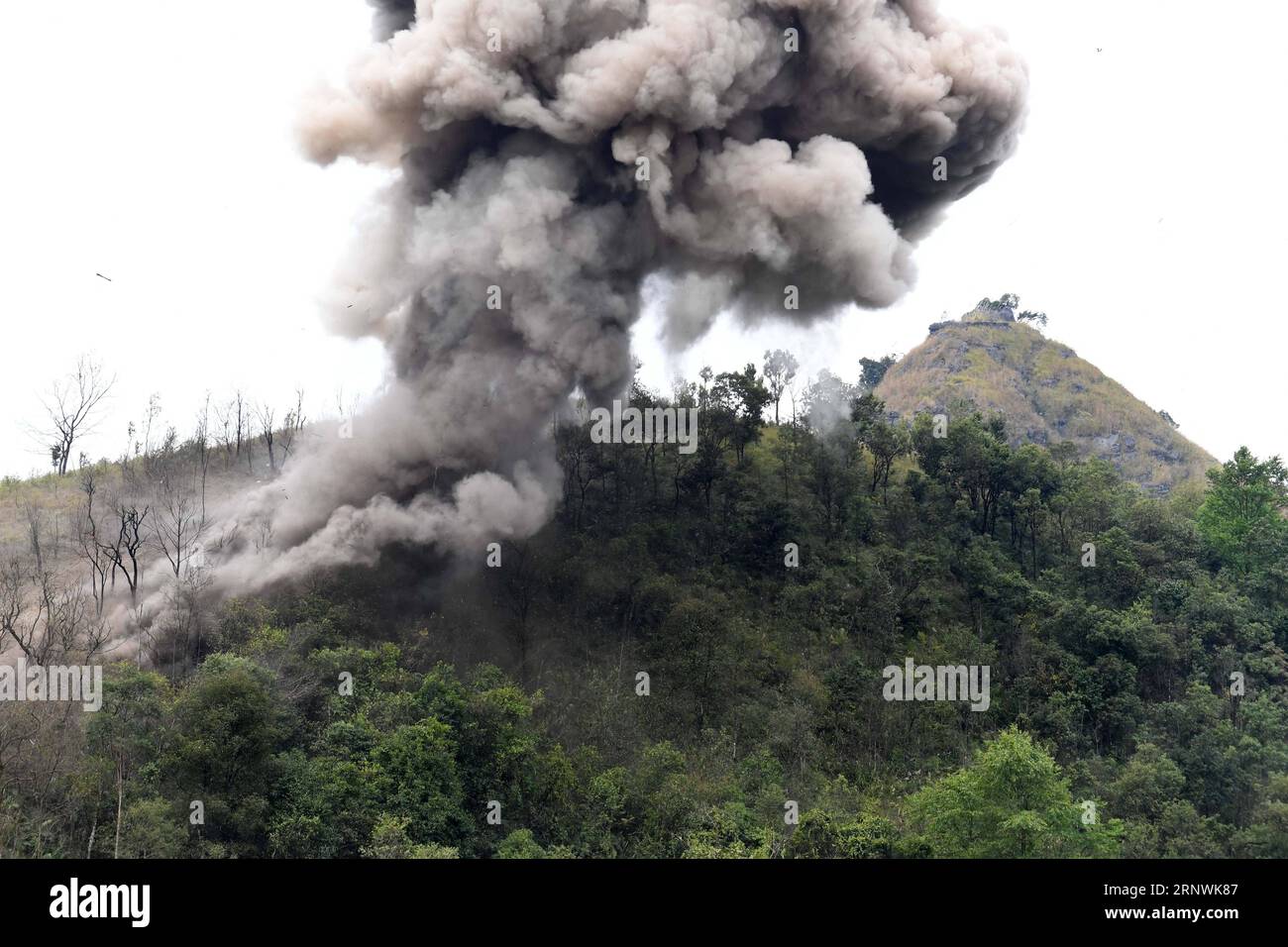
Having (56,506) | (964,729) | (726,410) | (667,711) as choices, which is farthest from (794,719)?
(56,506)

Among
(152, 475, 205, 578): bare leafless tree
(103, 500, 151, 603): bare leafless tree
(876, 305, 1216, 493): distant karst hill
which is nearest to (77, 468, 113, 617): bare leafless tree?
(103, 500, 151, 603): bare leafless tree

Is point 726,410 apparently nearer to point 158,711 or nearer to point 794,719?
point 794,719

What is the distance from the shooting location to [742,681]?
25094mm

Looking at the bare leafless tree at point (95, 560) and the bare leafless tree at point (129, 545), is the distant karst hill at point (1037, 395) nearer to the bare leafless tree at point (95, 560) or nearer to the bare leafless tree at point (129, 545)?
the bare leafless tree at point (129, 545)

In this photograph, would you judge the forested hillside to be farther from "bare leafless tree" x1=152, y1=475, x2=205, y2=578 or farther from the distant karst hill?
the distant karst hill

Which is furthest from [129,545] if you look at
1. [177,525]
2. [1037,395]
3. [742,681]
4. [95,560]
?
[1037,395]

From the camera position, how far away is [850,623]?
27.8 metres

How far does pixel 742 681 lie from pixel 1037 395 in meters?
50.9

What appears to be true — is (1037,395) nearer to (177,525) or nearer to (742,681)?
(742,681)

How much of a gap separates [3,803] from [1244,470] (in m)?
33.5

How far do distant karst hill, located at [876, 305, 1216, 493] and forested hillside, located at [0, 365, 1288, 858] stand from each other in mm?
28845

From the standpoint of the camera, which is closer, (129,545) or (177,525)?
(129,545)

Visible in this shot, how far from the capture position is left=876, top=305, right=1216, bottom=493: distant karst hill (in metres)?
63.3

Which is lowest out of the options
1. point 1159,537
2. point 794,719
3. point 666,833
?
point 666,833
